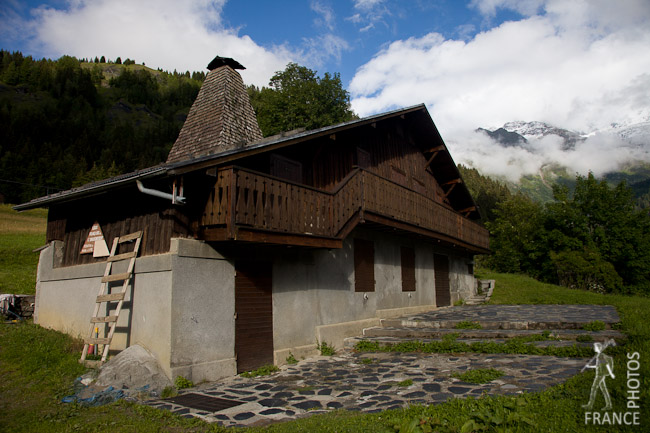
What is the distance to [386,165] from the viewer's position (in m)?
16.4

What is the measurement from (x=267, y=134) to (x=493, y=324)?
29.8 m

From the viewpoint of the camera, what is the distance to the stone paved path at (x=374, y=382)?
6184 millimetres

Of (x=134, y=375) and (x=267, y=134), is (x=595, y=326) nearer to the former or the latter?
(x=134, y=375)

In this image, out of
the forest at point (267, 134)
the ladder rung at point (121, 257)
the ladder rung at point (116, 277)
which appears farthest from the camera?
the forest at point (267, 134)

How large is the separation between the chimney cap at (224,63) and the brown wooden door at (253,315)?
10458mm

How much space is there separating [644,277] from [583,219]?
6396 millimetres

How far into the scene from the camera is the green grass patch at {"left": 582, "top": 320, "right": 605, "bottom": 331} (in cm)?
1003

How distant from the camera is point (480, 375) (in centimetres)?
725

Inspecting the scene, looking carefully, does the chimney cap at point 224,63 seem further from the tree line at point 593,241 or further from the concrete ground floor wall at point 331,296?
the tree line at point 593,241

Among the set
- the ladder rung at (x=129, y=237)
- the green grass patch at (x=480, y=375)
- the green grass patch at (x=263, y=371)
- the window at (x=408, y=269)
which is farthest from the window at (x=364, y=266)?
the ladder rung at (x=129, y=237)

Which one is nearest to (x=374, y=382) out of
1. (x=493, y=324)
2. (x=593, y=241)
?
(x=493, y=324)

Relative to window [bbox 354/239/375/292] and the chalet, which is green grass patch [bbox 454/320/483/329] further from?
window [bbox 354/239/375/292]

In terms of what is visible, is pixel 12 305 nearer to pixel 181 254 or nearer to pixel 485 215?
pixel 181 254

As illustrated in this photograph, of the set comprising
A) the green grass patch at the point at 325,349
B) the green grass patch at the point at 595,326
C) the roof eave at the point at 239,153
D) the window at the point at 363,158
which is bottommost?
the green grass patch at the point at 325,349
